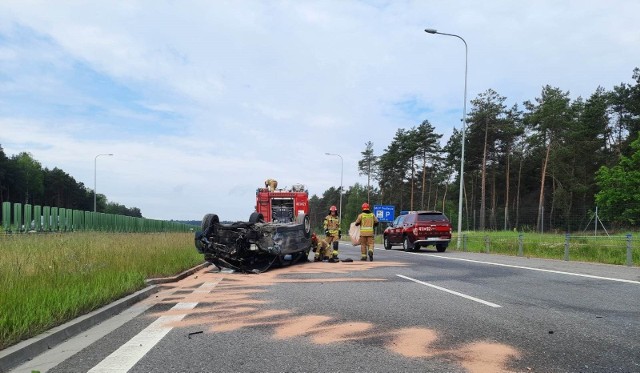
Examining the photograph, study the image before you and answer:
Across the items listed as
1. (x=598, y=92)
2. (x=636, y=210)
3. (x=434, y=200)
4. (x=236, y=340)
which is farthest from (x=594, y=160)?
(x=236, y=340)

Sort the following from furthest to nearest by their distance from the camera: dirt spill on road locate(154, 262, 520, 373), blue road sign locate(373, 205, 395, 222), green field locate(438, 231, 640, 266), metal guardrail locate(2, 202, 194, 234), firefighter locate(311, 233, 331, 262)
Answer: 1. blue road sign locate(373, 205, 395, 222)
2. metal guardrail locate(2, 202, 194, 234)
3. firefighter locate(311, 233, 331, 262)
4. green field locate(438, 231, 640, 266)
5. dirt spill on road locate(154, 262, 520, 373)

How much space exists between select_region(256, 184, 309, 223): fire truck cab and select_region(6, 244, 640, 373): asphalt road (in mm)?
13998

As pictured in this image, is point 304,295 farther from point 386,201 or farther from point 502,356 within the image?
point 386,201

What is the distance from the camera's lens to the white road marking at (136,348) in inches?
168

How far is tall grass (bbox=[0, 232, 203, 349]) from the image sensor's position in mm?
5379

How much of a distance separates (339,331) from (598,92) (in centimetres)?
6658

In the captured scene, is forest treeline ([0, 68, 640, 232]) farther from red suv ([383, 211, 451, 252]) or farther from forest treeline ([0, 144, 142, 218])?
red suv ([383, 211, 451, 252])

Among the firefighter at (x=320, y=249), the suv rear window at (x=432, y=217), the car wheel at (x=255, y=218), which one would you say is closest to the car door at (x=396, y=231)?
the suv rear window at (x=432, y=217)

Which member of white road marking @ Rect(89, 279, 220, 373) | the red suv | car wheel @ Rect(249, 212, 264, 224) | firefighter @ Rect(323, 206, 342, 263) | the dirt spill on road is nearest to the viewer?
white road marking @ Rect(89, 279, 220, 373)

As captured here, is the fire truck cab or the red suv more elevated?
the fire truck cab

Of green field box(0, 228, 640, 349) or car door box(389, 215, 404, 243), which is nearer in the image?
green field box(0, 228, 640, 349)

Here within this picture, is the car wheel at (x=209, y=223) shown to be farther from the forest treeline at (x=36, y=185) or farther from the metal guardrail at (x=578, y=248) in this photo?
the forest treeline at (x=36, y=185)

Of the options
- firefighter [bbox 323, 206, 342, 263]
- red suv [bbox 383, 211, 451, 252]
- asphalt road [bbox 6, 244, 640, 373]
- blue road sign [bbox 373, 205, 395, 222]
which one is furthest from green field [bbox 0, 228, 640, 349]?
blue road sign [bbox 373, 205, 395, 222]

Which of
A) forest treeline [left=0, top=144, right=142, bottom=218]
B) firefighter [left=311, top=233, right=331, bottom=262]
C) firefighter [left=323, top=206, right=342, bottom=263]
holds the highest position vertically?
forest treeline [left=0, top=144, right=142, bottom=218]
